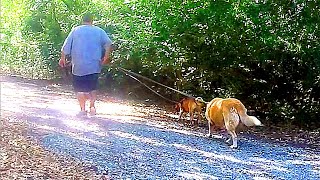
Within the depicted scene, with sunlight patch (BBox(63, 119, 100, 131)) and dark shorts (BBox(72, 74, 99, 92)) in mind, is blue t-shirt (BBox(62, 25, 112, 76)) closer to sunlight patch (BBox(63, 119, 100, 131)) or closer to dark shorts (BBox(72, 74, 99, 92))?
dark shorts (BBox(72, 74, 99, 92))

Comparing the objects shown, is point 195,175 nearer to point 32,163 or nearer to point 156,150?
point 156,150

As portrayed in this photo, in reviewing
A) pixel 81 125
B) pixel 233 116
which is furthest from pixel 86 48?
pixel 233 116

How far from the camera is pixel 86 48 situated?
8.52 meters

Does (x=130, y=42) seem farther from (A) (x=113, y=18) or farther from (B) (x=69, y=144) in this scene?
(B) (x=69, y=144)

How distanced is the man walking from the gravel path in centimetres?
59

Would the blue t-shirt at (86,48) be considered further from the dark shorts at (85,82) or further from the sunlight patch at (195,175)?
the sunlight patch at (195,175)

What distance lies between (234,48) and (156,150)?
11.9ft

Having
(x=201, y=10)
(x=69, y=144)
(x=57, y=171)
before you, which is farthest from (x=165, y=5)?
(x=57, y=171)

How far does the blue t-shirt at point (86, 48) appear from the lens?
Answer: 8516 mm

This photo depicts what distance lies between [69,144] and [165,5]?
3977 mm

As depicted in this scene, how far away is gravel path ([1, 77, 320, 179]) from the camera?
5484 mm

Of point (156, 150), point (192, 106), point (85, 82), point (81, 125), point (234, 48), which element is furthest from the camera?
point (234, 48)

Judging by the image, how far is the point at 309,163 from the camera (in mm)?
6309

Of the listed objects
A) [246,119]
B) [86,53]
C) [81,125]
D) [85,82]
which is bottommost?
[81,125]
